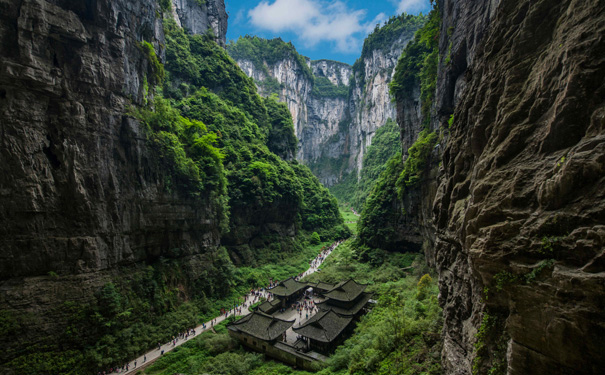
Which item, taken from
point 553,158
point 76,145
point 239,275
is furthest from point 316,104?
point 553,158

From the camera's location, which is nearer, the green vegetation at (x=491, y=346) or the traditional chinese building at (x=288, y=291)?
the green vegetation at (x=491, y=346)

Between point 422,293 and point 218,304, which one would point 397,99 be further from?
point 218,304

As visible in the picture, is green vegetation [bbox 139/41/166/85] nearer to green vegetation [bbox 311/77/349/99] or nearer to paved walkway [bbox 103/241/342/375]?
paved walkway [bbox 103/241/342/375]

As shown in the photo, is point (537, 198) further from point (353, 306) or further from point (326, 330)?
point (353, 306)

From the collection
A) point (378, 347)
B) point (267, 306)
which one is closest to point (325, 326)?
point (378, 347)

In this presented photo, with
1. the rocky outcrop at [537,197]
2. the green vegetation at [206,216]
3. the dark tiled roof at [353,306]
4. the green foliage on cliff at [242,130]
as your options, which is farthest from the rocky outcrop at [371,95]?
the rocky outcrop at [537,197]

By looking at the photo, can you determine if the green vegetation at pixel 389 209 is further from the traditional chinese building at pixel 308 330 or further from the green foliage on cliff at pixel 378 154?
the green foliage on cliff at pixel 378 154
